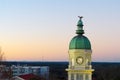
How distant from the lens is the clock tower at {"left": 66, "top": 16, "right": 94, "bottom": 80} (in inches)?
1425

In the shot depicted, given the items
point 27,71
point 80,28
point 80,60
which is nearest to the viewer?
point 80,60

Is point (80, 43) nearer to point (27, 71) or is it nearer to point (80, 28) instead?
point (80, 28)

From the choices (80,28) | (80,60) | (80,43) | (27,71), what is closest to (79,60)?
(80,60)

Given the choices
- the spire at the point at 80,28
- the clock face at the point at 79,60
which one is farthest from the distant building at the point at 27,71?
the clock face at the point at 79,60

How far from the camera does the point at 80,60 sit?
3650cm

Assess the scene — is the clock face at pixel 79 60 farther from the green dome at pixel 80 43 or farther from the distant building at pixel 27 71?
the distant building at pixel 27 71

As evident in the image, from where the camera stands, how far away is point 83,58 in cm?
3641

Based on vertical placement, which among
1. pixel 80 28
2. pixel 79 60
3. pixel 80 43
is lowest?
pixel 79 60

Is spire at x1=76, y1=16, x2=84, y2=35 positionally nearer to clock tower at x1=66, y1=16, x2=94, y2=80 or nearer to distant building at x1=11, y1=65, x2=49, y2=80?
clock tower at x1=66, y1=16, x2=94, y2=80

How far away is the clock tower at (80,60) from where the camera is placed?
36.2 m

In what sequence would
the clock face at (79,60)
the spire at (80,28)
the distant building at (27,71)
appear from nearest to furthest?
1. the clock face at (79,60)
2. the spire at (80,28)
3. the distant building at (27,71)

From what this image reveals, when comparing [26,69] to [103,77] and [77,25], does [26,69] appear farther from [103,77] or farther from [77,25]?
[77,25]

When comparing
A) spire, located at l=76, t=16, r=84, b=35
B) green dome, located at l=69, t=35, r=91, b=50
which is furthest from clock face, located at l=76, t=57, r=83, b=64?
spire, located at l=76, t=16, r=84, b=35

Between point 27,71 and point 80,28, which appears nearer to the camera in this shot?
point 80,28
